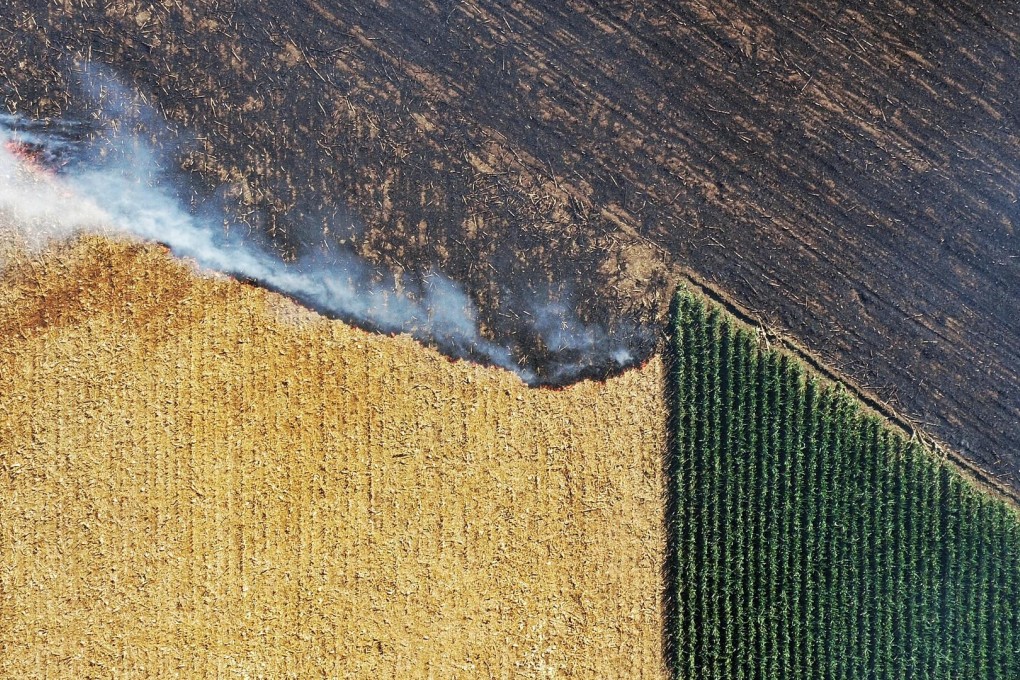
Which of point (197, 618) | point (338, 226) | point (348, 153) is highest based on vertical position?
point (348, 153)

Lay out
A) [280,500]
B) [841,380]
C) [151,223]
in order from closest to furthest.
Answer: [280,500]
[151,223]
[841,380]

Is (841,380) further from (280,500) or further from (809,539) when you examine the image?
(280,500)

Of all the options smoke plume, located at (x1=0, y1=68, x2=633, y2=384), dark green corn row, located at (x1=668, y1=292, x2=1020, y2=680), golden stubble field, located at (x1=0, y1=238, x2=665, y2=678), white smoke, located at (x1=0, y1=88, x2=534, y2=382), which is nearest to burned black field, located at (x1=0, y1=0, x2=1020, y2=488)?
smoke plume, located at (x1=0, y1=68, x2=633, y2=384)

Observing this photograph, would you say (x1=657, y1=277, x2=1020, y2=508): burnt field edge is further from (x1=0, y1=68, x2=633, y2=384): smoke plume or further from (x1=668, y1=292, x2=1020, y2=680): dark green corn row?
(x1=0, y1=68, x2=633, y2=384): smoke plume

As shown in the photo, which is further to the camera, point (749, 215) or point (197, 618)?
point (749, 215)

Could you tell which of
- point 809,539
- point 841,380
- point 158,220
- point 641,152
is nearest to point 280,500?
point 158,220

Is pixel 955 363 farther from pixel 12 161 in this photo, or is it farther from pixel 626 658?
pixel 12 161

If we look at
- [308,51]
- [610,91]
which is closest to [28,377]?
[308,51]
